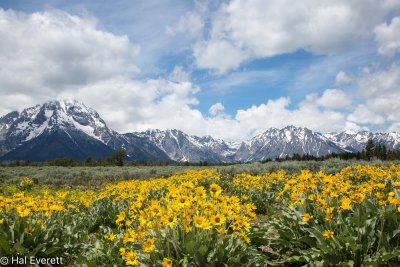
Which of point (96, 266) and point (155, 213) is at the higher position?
point (155, 213)

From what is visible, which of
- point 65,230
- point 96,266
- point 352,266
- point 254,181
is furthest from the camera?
point 254,181

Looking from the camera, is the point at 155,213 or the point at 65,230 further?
the point at 65,230

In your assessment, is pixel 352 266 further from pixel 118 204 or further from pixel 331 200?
pixel 118 204

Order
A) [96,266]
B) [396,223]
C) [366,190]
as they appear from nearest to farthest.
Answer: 1. [396,223]
2. [96,266]
3. [366,190]

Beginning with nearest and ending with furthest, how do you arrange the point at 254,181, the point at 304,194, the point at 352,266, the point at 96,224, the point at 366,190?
the point at 352,266 < the point at 366,190 < the point at 304,194 < the point at 96,224 < the point at 254,181

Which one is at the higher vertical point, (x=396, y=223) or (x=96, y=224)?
(x=396, y=223)

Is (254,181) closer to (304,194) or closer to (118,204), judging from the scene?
(118,204)

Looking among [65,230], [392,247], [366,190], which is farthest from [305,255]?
[65,230]

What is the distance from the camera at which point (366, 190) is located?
18.2 feet

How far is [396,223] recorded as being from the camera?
4.71 metres

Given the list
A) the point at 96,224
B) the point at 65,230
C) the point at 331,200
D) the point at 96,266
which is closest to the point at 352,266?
the point at 331,200

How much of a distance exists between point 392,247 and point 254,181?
24.1 ft

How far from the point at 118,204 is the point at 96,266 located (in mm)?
4869

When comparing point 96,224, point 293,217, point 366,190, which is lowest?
point 96,224
